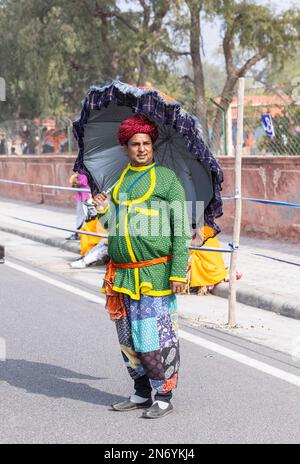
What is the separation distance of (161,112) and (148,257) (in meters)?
0.86

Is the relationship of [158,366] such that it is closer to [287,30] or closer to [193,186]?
[193,186]

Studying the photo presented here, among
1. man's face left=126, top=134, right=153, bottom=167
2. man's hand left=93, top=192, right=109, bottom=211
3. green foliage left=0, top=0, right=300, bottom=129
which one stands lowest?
man's hand left=93, top=192, right=109, bottom=211

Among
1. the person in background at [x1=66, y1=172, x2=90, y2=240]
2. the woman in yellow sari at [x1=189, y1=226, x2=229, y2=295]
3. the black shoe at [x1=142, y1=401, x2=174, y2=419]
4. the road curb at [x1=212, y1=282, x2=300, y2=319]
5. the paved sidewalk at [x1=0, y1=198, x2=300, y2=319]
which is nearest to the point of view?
the black shoe at [x1=142, y1=401, x2=174, y2=419]

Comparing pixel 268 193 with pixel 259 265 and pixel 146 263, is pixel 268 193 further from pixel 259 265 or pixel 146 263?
pixel 146 263

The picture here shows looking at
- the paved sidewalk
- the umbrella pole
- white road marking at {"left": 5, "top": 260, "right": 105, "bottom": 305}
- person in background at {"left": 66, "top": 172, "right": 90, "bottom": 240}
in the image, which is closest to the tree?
the paved sidewalk

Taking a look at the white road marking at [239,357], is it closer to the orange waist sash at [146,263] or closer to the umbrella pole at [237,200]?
the umbrella pole at [237,200]

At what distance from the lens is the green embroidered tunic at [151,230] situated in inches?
209

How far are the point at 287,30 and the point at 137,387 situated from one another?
961 inches

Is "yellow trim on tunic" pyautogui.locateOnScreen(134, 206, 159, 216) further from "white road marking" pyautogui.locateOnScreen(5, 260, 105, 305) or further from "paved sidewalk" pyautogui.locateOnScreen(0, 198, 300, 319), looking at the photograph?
"white road marking" pyautogui.locateOnScreen(5, 260, 105, 305)

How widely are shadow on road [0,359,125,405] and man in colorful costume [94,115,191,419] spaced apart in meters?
0.58

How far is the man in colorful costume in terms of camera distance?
5.31 metres

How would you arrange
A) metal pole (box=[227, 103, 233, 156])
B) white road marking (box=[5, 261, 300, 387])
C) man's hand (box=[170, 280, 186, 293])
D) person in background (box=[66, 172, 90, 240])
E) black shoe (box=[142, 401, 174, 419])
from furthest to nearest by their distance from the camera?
metal pole (box=[227, 103, 233, 156]), person in background (box=[66, 172, 90, 240]), white road marking (box=[5, 261, 300, 387]), black shoe (box=[142, 401, 174, 419]), man's hand (box=[170, 280, 186, 293])

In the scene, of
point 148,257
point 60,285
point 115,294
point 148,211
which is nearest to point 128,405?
point 115,294
